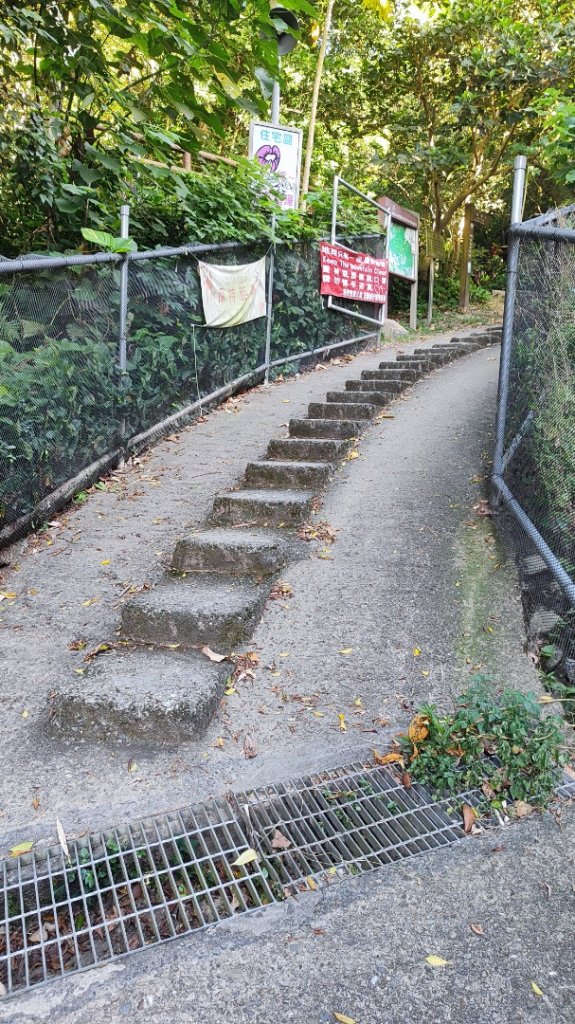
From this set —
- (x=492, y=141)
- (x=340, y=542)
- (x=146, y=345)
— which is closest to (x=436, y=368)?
(x=146, y=345)

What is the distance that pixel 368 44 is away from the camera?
15.8 meters

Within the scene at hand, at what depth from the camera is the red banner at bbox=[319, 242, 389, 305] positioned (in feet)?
32.7

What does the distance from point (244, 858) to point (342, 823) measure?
40 centimetres

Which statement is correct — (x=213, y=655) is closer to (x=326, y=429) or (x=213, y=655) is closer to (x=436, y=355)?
(x=326, y=429)

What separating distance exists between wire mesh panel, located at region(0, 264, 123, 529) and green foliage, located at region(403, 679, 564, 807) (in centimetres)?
298

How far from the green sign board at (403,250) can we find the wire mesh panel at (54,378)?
797 cm

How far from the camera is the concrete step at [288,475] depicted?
529 centimetres

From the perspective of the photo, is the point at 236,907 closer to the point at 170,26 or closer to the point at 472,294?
the point at 170,26

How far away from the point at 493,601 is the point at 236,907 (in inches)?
82.5

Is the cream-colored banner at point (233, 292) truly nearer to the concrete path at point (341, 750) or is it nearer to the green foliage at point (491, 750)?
the concrete path at point (341, 750)

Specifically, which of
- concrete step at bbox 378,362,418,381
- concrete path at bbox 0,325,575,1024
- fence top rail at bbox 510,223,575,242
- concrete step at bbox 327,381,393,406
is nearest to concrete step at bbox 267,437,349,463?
concrete path at bbox 0,325,575,1024

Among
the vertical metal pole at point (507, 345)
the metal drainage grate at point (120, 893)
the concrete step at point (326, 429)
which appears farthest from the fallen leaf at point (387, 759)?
the concrete step at point (326, 429)

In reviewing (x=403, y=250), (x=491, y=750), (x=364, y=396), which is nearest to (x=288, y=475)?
(x=364, y=396)

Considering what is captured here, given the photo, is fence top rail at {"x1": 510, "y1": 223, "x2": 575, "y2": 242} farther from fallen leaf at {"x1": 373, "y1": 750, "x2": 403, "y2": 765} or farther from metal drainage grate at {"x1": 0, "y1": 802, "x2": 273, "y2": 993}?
metal drainage grate at {"x1": 0, "y1": 802, "x2": 273, "y2": 993}
